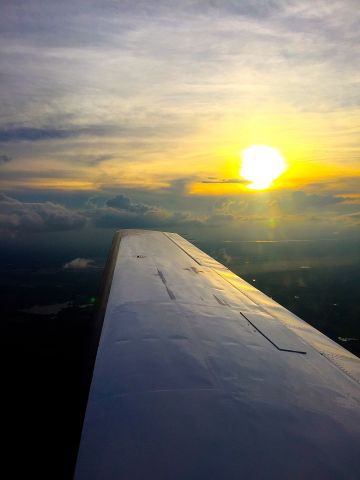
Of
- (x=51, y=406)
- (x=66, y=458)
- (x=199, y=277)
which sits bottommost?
(x=51, y=406)

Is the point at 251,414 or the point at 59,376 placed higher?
the point at 251,414

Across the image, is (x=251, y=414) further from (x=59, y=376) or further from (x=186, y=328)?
(x=59, y=376)

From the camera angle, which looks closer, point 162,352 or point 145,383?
point 145,383

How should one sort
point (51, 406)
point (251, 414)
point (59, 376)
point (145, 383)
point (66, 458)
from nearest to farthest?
1. point (66, 458)
2. point (251, 414)
3. point (145, 383)
4. point (51, 406)
5. point (59, 376)

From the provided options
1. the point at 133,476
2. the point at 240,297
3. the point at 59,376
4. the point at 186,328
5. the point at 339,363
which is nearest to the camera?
the point at 133,476

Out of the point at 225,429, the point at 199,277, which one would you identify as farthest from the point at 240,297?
the point at 225,429

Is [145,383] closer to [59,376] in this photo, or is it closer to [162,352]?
[162,352]
